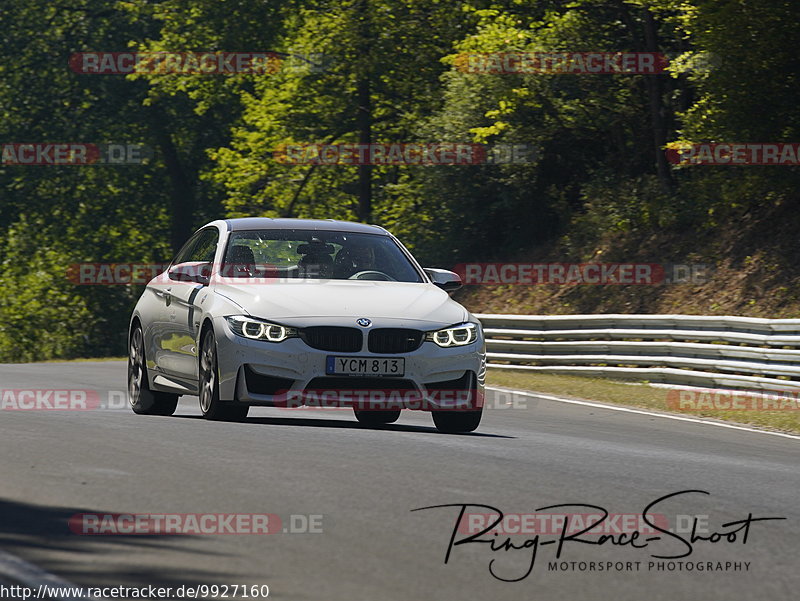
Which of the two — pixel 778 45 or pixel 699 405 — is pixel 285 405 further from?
pixel 778 45

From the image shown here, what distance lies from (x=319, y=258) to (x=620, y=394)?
8.98m

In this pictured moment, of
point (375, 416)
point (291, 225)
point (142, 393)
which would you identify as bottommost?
point (375, 416)

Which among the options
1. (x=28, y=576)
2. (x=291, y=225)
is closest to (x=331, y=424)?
(x=291, y=225)

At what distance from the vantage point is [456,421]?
1207 cm

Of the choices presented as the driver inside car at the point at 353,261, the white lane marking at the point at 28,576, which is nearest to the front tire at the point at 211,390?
the driver inside car at the point at 353,261

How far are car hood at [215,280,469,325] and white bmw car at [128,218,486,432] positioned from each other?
1 centimetres

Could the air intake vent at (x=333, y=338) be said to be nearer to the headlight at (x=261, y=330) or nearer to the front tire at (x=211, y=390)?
the headlight at (x=261, y=330)

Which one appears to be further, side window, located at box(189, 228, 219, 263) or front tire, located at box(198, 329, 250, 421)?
side window, located at box(189, 228, 219, 263)

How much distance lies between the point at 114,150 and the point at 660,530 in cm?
4616

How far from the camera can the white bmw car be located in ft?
35.8

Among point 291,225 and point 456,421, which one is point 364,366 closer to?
point 456,421

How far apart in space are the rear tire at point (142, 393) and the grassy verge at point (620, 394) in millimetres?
6266

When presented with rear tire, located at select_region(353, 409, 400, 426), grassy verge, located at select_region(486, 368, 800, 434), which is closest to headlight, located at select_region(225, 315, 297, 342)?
rear tire, located at select_region(353, 409, 400, 426)

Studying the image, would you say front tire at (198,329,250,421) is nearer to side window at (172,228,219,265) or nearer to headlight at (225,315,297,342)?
headlight at (225,315,297,342)
